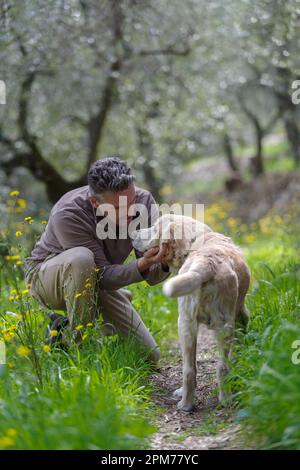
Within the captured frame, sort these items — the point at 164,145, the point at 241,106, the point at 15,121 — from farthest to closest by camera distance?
the point at 241,106 < the point at 164,145 < the point at 15,121

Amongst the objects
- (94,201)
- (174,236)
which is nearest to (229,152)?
(94,201)

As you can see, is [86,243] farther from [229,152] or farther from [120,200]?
[229,152]

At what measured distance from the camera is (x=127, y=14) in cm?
862

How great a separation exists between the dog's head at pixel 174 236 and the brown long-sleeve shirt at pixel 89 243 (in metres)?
0.23

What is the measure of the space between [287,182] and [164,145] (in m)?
4.20

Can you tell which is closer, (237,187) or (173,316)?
(173,316)

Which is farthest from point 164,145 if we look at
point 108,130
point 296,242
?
point 296,242

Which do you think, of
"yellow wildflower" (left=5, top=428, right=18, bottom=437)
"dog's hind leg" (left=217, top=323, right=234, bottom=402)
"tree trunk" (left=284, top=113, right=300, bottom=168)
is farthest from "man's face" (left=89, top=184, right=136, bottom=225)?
"tree trunk" (left=284, top=113, right=300, bottom=168)

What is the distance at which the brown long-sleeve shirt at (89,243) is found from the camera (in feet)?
14.2

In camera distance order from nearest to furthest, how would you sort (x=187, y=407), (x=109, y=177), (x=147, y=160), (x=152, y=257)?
(x=187, y=407)
(x=152, y=257)
(x=109, y=177)
(x=147, y=160)

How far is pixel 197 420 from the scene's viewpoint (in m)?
3.74

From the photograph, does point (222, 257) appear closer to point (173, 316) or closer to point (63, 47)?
point (173, 316)

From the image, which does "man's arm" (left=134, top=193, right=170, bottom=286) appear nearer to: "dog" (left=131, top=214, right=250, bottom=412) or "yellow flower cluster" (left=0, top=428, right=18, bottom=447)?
"dog" (left=131, top=214, right=250, bottom=412)

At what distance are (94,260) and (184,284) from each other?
1.30 meters
